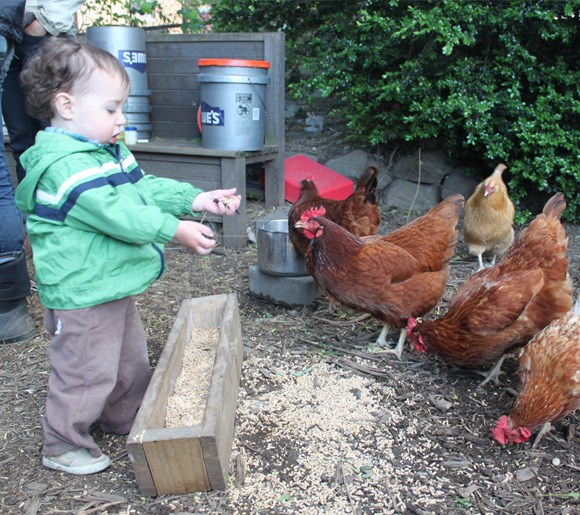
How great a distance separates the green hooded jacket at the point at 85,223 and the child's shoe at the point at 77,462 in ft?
2.01

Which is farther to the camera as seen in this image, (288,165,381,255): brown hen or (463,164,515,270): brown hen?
(463,164,515,270): brown hen

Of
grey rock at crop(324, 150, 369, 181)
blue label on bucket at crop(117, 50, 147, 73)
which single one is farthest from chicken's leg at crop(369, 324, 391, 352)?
Result: blue label on bucket at crop(117, 50, 147, 73)

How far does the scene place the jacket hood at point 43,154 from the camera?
1870 mm

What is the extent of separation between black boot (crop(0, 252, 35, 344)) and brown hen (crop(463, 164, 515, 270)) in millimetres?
3108

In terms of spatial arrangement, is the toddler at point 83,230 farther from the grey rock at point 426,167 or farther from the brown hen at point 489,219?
the grey rock at point 426,167

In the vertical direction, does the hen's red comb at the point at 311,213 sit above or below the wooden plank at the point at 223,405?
above

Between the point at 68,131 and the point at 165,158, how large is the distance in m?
2.90

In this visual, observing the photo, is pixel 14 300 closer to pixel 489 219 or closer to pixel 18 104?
pixel 18 104

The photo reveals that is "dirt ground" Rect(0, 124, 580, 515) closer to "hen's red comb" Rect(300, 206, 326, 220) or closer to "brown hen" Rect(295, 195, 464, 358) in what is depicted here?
"brown hen" Rect(295, 195, 464, 358)

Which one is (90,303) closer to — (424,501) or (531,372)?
(424,501)

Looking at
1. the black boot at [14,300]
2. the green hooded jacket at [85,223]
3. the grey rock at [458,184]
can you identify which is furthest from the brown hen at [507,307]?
the grey rock at [458,184]

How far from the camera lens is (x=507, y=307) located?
8.71 feet

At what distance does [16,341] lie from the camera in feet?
10.2

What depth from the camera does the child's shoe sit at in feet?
7.06
